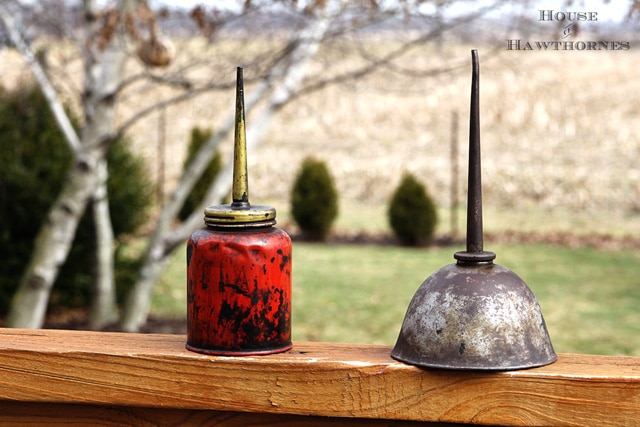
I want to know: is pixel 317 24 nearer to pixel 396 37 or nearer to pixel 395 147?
pixel 396 37

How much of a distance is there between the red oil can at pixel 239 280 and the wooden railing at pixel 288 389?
0.12 ft

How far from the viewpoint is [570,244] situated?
37.5 feet

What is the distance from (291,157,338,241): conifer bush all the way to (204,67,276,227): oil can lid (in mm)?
10528

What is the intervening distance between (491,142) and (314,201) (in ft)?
22.6

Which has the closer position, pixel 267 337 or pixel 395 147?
pixel 267 337

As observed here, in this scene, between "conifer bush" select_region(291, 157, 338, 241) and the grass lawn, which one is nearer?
the grass lawn

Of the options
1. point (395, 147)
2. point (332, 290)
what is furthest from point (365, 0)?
point (395, 147)

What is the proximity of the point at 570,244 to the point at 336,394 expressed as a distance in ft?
35.1

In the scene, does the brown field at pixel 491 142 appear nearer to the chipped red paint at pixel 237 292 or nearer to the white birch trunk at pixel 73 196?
the white birch trunk at pixel 73 196

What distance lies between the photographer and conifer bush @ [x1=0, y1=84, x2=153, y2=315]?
6.62m

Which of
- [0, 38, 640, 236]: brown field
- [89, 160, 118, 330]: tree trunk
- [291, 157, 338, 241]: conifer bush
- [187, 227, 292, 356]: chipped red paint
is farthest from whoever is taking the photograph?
[0, 38, 640, 236]: brown field

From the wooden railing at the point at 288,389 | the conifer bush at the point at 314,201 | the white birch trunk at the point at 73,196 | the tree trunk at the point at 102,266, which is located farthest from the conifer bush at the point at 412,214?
the wooden railing at the point at 288,389

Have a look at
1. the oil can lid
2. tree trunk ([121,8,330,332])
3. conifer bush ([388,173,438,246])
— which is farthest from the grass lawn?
the oil can lid

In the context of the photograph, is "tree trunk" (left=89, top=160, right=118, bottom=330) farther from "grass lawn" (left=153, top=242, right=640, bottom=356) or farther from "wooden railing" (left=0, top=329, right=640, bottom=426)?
"wooden railing" (left=0, top=329, right=640, bottom=426)
